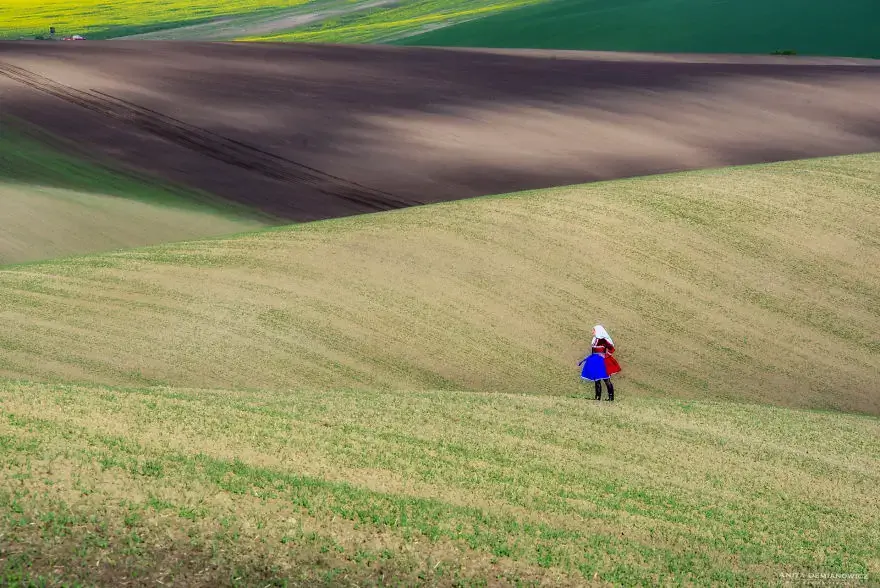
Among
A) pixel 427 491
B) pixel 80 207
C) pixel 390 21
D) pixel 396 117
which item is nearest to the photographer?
pixel 427 491

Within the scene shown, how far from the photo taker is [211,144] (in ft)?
130

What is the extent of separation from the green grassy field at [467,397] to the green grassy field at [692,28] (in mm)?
39933

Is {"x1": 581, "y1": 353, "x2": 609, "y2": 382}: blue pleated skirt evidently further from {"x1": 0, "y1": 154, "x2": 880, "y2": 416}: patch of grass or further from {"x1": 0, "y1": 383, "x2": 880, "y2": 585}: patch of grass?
{"x1": 0, "y1": 154, "x2": 880, "y2": 416}: patch of grass

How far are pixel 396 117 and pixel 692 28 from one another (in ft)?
127

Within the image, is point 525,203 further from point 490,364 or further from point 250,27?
point 250,27

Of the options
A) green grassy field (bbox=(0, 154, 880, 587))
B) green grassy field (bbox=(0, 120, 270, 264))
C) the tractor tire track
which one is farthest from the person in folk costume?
the tractor tire track

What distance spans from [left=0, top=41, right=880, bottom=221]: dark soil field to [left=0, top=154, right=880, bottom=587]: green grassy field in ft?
23.8

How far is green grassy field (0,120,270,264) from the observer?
95.0ft

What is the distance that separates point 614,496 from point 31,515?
6645mm

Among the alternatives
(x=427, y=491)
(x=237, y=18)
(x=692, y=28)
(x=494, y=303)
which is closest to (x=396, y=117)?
(x=494, y=303)

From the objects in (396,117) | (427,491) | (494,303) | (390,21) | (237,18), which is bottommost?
(494,303)

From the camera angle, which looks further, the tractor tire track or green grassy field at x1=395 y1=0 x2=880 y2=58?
green grassy field at x1=395 y1=0 x2=880 y2=58

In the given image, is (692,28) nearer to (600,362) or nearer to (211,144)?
(211,144)

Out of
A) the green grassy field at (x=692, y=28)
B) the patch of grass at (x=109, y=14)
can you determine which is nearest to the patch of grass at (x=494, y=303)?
the green grassy field at (x=692, y=28)
